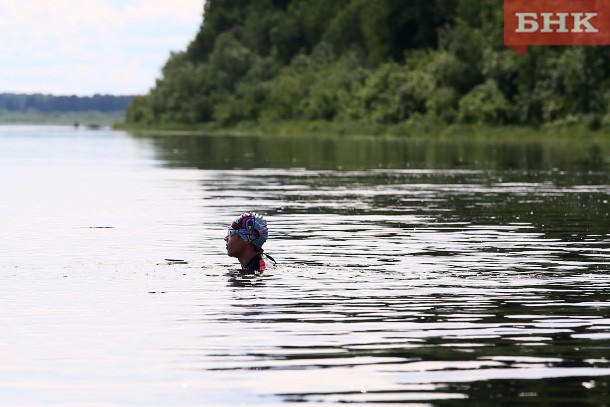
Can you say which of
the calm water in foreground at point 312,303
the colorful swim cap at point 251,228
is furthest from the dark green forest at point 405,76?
the colorful swim cap at point 251,228

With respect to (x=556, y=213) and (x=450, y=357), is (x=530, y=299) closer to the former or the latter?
(x=450, y=357)

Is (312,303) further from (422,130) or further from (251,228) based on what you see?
(422,130)

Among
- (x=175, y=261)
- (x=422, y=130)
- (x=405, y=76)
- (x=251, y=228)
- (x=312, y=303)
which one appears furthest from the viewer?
(x=405, y=76)

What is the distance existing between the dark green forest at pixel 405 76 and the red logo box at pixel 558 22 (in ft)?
3.53

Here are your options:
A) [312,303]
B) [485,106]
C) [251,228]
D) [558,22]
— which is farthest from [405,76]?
[312,303]

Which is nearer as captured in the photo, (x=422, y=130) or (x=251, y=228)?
(x=251, y=228)

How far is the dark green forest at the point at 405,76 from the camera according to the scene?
111125 mm

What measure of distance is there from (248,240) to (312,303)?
3.56 meters

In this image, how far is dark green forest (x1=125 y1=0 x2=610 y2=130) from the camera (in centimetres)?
11112

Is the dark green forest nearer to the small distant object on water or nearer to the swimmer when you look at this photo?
the small distant object on water

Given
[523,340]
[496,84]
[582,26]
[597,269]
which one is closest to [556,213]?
[597,269]

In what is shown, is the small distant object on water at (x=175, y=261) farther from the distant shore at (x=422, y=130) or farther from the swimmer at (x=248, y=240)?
the distant shore at (x=422, y=130)

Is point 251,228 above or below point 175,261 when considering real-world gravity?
above

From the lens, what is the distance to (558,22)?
110312mm
